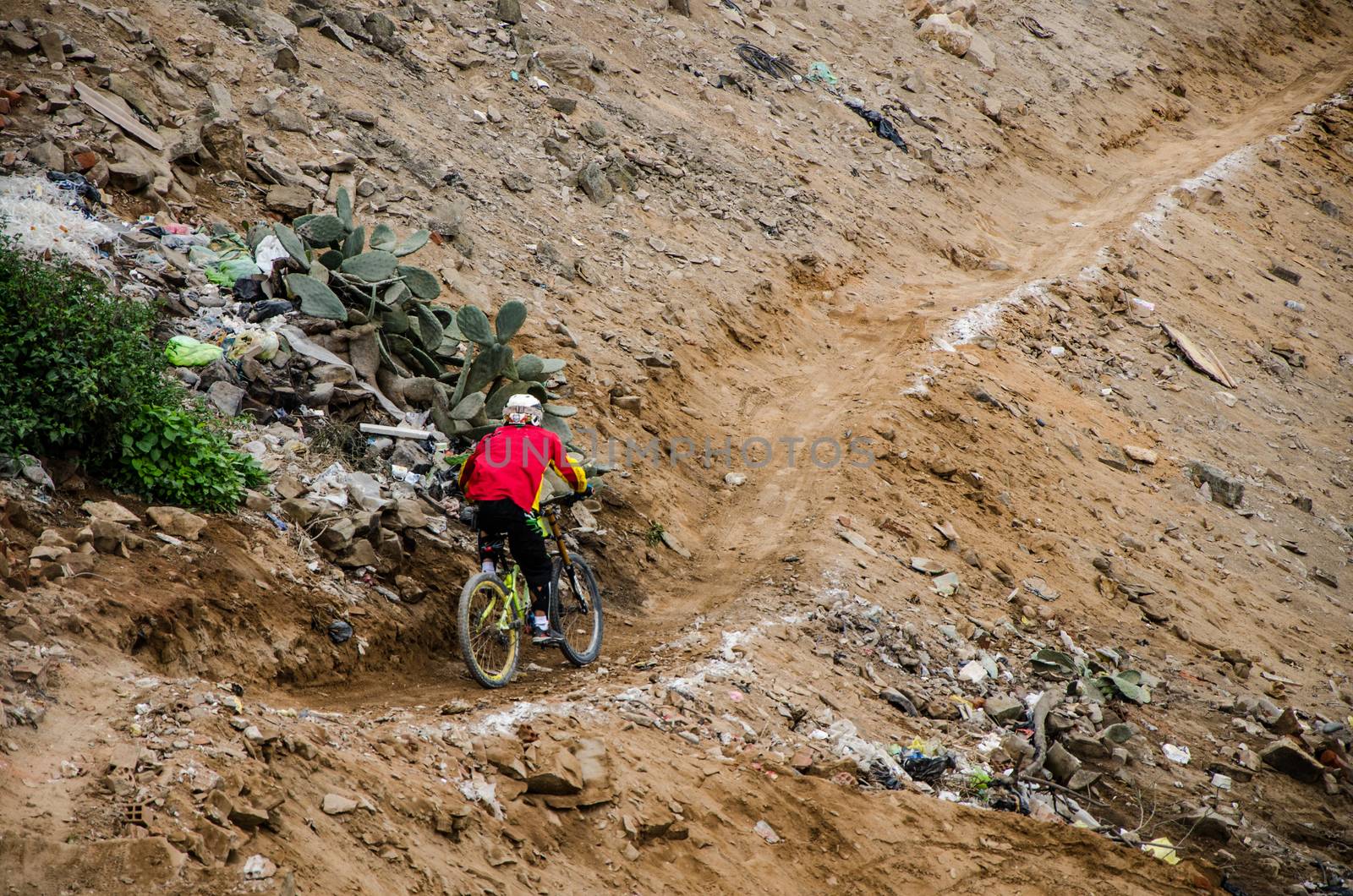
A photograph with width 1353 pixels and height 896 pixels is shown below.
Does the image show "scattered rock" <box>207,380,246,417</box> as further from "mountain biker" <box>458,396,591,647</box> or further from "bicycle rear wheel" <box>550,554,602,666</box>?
"bicycle rear wheel" <box>550,554,602,666</box>

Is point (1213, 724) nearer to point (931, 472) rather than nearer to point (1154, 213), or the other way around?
point (931, 472)

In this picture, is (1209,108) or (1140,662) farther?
(1209,108)

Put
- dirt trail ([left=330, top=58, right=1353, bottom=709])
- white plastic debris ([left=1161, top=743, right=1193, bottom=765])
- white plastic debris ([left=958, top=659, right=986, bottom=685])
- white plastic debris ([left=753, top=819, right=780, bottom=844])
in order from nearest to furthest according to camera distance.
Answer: white plastic debris ([left=753, top=819, right=780, bottom=844])
dirt trail ([left=330, top=58, right=1353, bottom=709])
white plastic debris ([left=1161, top=743, right=1193, bottom=765])
white plastic debris ([left=958, top=659, right=986, bottom=685])

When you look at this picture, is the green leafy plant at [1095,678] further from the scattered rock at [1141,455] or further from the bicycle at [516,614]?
the scattered rock at [1141,455]

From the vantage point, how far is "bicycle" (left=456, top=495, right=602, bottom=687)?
623cm

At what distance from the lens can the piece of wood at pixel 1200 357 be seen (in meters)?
14.7

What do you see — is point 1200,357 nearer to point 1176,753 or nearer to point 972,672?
point 1176,753

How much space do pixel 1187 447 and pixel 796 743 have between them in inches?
358

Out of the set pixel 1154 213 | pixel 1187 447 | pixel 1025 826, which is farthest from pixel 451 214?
pixel 1154 213

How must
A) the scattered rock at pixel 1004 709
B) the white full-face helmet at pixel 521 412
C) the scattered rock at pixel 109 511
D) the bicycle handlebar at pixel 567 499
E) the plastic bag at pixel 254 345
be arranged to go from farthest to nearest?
1. the scattered rock at pixel 1004 709
2. the plastic bag at pixel 254 345
3. the bicycle handlebar at pixel 567 499
4. the white full-face helmet at pixel 521 412
5. the scattered rock at pixel 109 511

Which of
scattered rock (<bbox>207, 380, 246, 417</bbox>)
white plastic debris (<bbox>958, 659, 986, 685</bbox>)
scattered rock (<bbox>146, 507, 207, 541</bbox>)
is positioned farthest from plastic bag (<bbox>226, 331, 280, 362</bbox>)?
white plastic debris (<bbox>958, 659, 986, 685</bbox>)

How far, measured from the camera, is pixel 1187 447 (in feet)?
42.5

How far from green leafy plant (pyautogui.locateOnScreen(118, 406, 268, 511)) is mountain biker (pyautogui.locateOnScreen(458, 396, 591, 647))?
155 centimetres

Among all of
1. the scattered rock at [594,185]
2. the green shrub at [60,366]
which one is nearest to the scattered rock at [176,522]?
the green shrub at [60,366]
